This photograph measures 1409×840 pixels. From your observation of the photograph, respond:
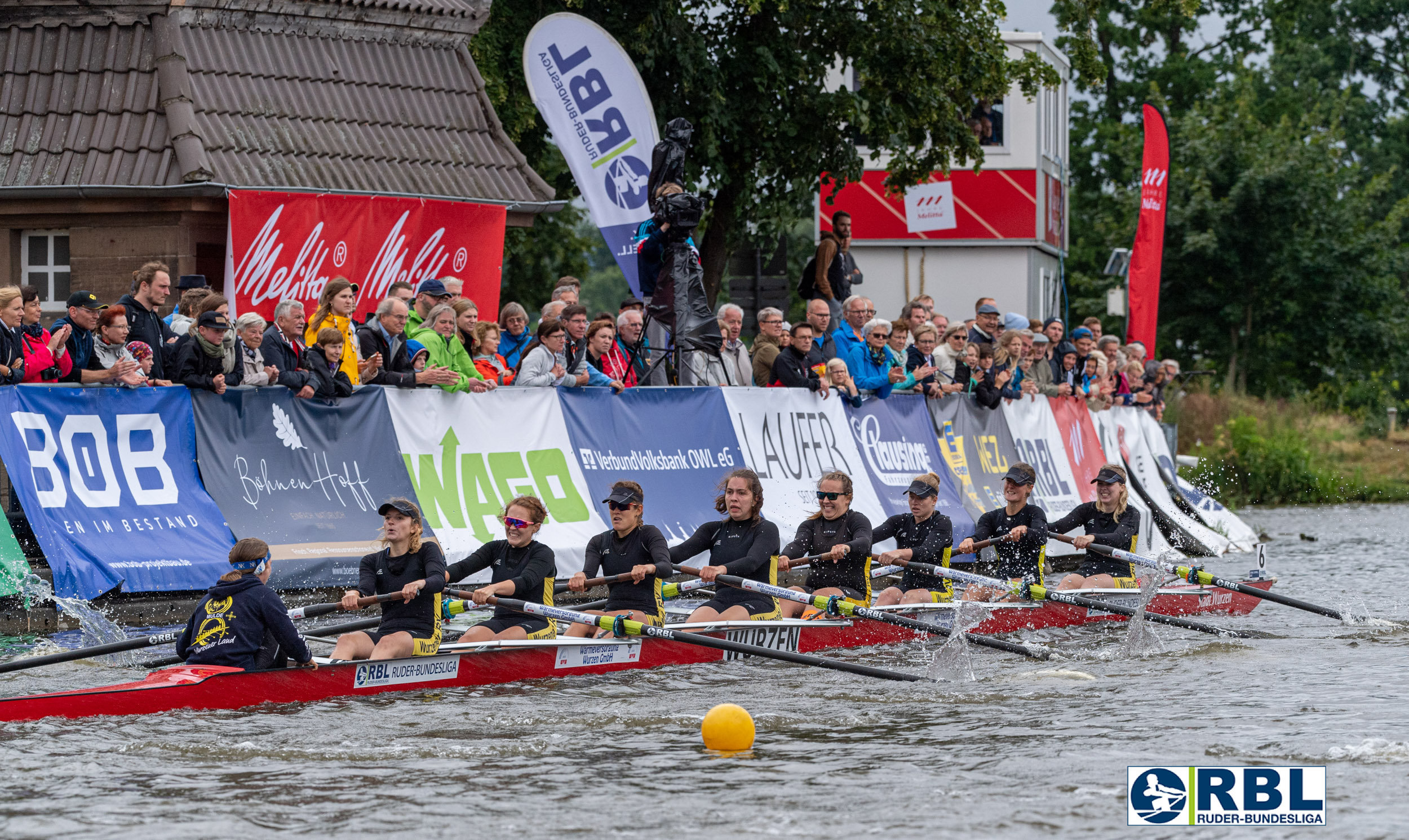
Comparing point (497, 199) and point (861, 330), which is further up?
point (497, 199)

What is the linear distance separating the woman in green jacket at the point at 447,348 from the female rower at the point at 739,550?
90.9 inches

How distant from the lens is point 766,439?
15945 mm

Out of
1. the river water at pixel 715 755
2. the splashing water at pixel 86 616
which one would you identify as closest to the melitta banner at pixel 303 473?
the splashing water at pixel 86 616

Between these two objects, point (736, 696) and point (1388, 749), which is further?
point (736, 696)

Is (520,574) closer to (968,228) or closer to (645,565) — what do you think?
(645,565)

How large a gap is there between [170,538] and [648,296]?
18.2 ft

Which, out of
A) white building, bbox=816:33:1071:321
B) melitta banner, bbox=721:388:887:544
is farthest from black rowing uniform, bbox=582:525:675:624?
white building, bbox=816:33:1071:321

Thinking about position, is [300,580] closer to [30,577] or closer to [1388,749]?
[30,577]

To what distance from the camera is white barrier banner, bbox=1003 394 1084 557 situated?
64.0 ft

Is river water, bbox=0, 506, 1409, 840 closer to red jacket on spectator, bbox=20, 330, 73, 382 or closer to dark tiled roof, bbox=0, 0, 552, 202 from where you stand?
red jacket on spectator, bbox=20, 330, 73, 382

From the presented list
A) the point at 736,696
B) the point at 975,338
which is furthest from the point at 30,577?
the point at 975,338

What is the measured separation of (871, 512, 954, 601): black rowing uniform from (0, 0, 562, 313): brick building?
24.1 ft

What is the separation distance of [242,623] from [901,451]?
31.5ft

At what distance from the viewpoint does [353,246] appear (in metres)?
17.5
